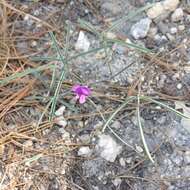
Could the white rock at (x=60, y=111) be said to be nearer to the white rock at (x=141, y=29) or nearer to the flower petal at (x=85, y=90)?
the flower petal at (x=85, y=90)

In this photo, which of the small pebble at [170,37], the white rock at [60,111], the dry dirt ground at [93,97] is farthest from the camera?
the small pebble at [170,37]

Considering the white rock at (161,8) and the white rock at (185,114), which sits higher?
the white rock at (161,8)

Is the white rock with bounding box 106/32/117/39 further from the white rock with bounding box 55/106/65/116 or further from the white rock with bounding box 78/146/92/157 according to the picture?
the white rock with bounding box 78/146/92/157

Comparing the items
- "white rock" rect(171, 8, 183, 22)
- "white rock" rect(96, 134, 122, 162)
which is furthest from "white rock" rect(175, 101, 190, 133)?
"white rock" rect(171, 8, 183, 22)

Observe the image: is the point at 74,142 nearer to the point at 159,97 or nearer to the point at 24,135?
the point at 24,135

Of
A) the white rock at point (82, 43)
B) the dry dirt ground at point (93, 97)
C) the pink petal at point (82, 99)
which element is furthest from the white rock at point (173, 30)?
the pink petal at point (82, 99)

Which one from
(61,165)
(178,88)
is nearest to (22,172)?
(61,165)
